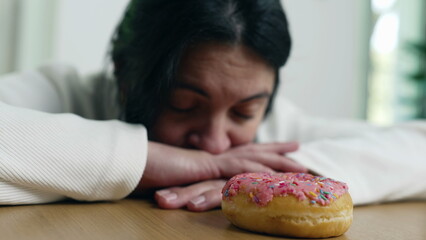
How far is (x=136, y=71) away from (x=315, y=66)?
155 centimetres

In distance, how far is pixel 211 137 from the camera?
0.83 m

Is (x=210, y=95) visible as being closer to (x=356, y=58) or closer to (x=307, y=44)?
(x=307, y=44)

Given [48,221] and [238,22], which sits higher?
[238,22]

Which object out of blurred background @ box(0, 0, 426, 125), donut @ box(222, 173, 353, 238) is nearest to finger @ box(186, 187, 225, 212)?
→ donut @ box(222, 173, 353, 238)

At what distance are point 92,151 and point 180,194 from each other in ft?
0.47

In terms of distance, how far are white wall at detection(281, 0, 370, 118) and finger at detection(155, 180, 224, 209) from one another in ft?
4.76

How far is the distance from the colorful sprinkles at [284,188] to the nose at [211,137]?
253 millimetres

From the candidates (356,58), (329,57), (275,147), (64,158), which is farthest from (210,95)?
(356,58)

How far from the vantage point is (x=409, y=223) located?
63cm

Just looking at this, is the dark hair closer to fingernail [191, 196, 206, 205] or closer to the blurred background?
fingernail [191, 196, 206, 205]

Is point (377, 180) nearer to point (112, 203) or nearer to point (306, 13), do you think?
point (112, 203)

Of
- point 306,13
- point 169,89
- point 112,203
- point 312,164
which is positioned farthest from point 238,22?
point 306,13

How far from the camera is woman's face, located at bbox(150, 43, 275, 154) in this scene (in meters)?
0.82

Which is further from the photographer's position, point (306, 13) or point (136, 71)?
point (306, 13)
